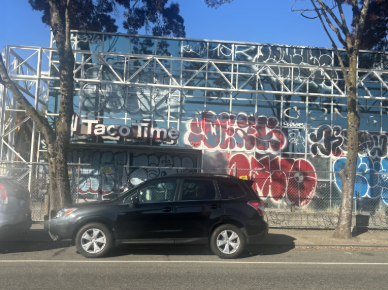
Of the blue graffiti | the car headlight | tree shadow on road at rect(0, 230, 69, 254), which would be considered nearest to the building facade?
the blue graffiti

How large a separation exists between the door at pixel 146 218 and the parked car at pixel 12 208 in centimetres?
227

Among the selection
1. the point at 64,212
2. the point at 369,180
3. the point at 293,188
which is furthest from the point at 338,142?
the point at 64,212

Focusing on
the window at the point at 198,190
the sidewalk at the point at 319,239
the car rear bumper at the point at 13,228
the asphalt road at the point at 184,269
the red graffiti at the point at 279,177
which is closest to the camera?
the asphalt road at the point at 184,269

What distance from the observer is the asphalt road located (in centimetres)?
549

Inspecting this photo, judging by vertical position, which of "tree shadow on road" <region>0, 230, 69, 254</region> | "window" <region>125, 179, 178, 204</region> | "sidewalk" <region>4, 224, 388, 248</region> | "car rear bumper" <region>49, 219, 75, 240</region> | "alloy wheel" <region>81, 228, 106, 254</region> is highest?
"window" <region>125, 179, 178, 204</region>

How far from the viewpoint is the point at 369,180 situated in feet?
49.4

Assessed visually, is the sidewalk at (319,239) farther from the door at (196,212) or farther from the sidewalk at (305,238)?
the door at (196,212)

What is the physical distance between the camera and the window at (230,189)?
24.8 feet

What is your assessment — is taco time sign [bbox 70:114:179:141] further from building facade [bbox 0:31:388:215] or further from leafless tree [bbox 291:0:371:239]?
leafless tree [bbox 291:0:371:239]

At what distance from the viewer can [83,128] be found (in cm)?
1418

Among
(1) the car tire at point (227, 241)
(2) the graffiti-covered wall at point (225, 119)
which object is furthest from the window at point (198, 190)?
(2) the graffiti-covered wall at point (225, 119)

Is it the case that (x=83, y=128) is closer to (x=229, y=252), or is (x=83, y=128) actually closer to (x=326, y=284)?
(x=229, y=252)

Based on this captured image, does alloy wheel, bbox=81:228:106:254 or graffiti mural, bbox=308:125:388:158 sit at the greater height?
graffiti mural, bbox=308:125:388:158

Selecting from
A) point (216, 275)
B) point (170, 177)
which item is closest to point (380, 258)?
point (216, 275)
